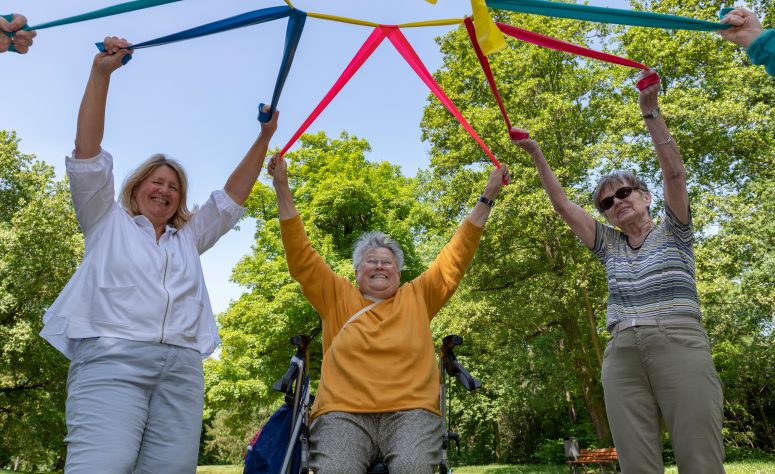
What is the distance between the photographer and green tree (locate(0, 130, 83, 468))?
1299cm

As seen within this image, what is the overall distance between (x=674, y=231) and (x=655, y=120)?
516 mm

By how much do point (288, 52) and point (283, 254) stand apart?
12.8m

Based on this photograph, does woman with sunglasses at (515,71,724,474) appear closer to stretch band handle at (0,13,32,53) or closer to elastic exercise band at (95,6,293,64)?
elastic exercise band at (95,6,293,64)

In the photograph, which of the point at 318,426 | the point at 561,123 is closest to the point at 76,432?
the point at 318,426

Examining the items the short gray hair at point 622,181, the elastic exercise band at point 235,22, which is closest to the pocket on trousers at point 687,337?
the short gray hair at point 622,181

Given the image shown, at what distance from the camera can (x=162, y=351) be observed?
2084mm

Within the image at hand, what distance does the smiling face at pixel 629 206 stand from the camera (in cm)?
278

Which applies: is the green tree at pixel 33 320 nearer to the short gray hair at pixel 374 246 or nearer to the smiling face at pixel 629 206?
the short gray hair at pixel 374 246

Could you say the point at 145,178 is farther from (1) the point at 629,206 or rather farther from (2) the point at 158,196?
(1) the point at 629,206

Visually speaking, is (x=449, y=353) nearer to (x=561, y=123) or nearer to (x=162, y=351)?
(x=162, y=351)

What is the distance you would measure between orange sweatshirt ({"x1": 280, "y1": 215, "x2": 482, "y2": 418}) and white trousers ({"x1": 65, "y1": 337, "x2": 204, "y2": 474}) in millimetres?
737

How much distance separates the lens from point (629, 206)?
2.78 meters

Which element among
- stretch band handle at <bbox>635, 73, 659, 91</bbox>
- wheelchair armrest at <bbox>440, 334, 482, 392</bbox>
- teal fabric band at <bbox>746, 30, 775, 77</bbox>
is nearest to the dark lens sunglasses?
stretch band handle at <bbox>635, 73, 659, 91</bbox>

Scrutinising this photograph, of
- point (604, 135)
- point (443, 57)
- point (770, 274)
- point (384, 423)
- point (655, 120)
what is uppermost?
point (443, 57)
